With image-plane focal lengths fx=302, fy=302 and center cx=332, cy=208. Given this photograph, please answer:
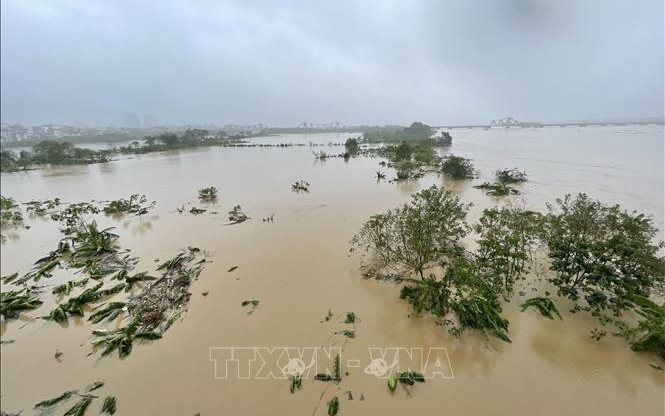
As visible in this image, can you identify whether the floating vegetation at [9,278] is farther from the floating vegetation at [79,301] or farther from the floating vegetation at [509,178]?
the floating vegetation at [509,178]

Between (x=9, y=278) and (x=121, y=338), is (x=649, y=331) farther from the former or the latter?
(x=9, y=278)

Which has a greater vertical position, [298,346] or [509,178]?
[509,178]

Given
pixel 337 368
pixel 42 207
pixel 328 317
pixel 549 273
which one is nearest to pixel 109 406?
pixel 337 368

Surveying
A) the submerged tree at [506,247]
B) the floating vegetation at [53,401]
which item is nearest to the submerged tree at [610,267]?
the submerged tree at [506,247]

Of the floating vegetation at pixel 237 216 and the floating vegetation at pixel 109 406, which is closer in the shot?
the floating vegetation at pixel 109 406

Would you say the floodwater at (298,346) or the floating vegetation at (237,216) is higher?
the floating vegetation at (237,216)

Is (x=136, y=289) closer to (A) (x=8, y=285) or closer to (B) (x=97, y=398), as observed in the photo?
(B) (x=97, y=398)
